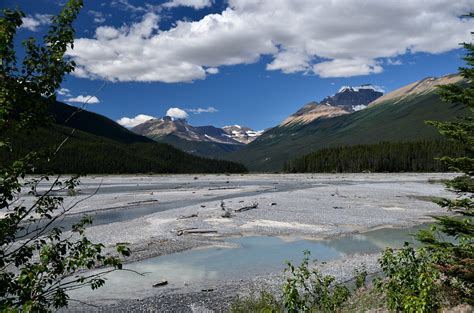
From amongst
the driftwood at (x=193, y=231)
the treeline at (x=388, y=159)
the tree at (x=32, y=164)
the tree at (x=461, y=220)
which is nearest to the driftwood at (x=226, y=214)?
the driftwood at (x=193, y=231)

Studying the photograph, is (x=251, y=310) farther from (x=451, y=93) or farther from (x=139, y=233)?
(x=139, y=233)

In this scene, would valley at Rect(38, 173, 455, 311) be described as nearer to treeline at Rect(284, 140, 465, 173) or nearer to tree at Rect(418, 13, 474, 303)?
tree at Rect(418, 13, 474, 303)

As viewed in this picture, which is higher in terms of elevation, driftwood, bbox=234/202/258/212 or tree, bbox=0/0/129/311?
tree, bbox=0/0/129/311

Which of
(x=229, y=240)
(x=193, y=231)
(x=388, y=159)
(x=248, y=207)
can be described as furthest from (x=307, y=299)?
(x=388, y=159)

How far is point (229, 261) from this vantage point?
25.3 meters

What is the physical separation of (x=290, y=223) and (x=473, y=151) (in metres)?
29.2

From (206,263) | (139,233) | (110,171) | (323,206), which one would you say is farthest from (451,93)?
(110,171)

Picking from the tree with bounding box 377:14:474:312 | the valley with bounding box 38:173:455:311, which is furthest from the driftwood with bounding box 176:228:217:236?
the tree with bounding box 377:14:474:312

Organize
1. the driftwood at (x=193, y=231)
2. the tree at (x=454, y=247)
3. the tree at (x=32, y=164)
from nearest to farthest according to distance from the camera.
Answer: the tree at (x=32, y=164)
the tree at (x=454, y=247)
the driftwood at (x=193, y=231)

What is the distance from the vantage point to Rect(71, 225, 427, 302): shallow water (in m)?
19.9

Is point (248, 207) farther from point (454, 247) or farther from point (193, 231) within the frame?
point (454, 247)

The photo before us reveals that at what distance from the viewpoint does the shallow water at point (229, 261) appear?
1992 cm

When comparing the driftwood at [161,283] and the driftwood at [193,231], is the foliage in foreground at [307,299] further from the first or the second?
the driftwood at [193,231]

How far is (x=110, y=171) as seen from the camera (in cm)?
19862
